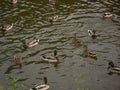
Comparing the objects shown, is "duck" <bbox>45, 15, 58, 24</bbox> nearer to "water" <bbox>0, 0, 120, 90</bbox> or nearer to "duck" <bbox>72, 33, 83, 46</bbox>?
"water" <bbox>0, 0, 120, 90</bbox>

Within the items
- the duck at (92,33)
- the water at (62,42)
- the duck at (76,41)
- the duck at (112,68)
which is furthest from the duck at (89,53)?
the duck at (92,33)

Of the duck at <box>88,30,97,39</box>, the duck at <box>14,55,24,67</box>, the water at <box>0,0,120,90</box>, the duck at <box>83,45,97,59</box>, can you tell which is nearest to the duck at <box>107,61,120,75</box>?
the water at <box>0,0,120,90</box>

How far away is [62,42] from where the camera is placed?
27.9m

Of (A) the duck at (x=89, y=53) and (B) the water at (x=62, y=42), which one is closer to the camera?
(B) the water at (x=62, y=42)

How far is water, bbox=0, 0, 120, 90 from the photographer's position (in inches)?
898

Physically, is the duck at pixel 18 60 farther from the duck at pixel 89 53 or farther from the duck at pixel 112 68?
the duck at pixel 112 68

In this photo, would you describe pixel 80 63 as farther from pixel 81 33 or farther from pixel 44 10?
pixel 44 10

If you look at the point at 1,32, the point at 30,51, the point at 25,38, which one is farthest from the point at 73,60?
the point at 1,32

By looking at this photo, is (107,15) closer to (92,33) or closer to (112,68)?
(92,33)

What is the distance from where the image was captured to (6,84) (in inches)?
868

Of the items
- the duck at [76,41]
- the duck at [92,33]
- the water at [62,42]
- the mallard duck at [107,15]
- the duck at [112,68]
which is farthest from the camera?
the mallard duck at [107,15]

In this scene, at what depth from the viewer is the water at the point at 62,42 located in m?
22.8

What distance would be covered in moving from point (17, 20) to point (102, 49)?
9.99 meters

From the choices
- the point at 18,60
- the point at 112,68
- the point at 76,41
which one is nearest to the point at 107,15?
the point at 76,41
